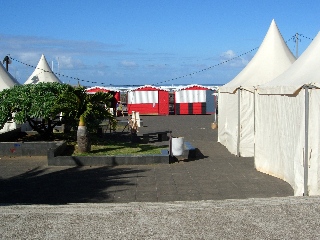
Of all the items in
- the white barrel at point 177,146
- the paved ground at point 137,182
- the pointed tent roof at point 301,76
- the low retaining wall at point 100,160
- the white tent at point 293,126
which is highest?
the pointed tent roof at point 301,76

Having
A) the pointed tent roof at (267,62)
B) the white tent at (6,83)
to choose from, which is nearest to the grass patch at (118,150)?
the pointed tent roof at (267,62)

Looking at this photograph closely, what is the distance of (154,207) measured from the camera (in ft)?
Result: 23.7

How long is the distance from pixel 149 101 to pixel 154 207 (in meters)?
34.7

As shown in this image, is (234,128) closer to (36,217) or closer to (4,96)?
(4,96)

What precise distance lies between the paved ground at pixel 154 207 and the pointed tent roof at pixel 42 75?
18781 mm

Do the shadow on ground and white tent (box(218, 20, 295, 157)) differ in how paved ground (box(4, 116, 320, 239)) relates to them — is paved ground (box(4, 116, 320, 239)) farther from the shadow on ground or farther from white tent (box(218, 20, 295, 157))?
white tent (box(218, 20, 295, 157))

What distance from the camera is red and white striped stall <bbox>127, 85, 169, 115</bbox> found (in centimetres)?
4166

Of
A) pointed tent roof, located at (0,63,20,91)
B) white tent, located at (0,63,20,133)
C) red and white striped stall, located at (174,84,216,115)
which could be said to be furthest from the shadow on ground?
red and white striped stall, located at (174,84,216,115)

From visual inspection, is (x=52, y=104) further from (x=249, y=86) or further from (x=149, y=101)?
(x=149, y=101)

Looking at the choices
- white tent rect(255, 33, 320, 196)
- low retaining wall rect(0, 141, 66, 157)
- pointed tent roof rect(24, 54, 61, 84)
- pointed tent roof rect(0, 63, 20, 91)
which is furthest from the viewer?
pointed tent roof rect(24, 54, 61, 84)

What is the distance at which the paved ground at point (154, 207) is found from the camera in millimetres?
6102

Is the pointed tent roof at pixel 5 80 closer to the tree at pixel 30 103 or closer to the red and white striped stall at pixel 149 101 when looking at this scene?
the tree at pixel 30 103

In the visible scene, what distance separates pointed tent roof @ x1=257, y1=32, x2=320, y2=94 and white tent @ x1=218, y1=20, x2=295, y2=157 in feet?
10.3

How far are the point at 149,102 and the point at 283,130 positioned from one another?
31104mm
